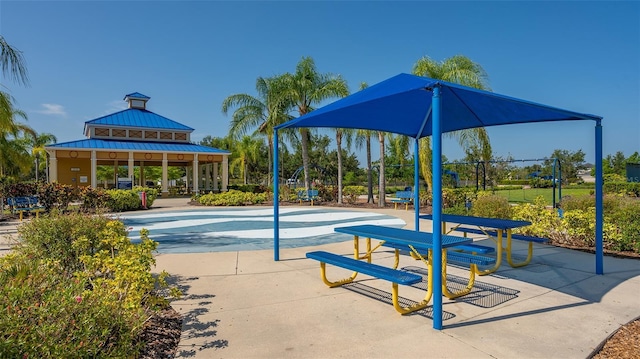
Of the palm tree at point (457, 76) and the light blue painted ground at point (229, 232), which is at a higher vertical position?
the palm tree at point (457, 76)

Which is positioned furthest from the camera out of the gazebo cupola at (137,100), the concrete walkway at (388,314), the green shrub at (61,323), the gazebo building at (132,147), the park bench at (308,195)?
the gazebo cupola at (137,100)

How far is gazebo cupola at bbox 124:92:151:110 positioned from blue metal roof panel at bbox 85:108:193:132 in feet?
1.53

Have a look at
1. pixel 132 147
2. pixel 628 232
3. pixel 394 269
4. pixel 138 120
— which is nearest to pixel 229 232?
pixel 394 269

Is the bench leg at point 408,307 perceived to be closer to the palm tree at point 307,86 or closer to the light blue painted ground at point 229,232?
the light blue painted ground at point 229,232

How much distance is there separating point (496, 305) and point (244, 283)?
10.7ft

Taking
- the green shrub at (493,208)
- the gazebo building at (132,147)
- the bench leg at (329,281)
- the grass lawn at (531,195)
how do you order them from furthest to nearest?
the gazebo building at (132,147) < the grass lawn at (531,195) < the green shrub at (493,208) < the bench leg at (329,281)

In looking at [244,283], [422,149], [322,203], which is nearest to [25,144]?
[322,203]

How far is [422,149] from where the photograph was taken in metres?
17.5

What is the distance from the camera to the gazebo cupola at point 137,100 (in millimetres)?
31719

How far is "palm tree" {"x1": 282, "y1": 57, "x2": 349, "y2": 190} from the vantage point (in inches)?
820

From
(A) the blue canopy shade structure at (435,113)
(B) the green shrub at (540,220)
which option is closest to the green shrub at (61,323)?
(A) the blue canopy shade structure at (435,113)

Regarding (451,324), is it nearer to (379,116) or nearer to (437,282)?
(437,282)

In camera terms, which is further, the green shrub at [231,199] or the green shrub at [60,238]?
the green shrub at [231,199]

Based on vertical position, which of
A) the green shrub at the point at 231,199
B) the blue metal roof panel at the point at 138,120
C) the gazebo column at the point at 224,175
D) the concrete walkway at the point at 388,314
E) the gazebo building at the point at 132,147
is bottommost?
the concrete walkway at the point at 388,314
